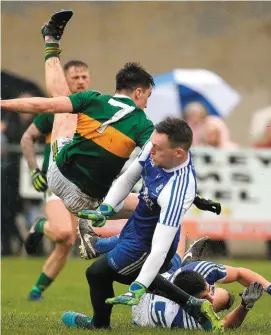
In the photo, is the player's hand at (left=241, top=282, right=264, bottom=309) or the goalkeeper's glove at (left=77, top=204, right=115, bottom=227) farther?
the player's hand at (left=241, top=282, right=264, bottom=309)

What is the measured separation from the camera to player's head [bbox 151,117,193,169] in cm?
798

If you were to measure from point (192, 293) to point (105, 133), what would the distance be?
1.53 m

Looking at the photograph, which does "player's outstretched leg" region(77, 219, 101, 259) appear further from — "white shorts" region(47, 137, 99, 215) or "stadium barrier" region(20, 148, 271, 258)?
"stadium barrier" region(20, 148, 271, 258)

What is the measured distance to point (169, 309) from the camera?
28.6ft

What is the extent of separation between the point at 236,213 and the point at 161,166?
9307mm

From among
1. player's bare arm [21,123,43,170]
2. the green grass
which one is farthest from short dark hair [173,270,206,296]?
player's bare arm [21,123,43,170]

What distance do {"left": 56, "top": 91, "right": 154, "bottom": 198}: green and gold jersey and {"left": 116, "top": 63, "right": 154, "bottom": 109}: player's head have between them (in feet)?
0.20

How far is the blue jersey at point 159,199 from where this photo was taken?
7883mm

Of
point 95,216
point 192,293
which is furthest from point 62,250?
point 95,216

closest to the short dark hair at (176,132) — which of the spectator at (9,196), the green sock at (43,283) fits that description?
the green sock at (43,283)

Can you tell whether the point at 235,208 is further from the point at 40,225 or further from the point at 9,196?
the point at 40,225

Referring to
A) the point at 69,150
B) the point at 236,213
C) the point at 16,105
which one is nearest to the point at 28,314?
the point at 69,150

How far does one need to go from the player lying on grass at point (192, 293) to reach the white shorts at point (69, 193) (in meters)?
0.94

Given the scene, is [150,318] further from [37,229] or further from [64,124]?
[37,229]
